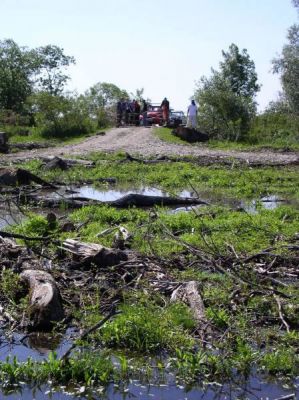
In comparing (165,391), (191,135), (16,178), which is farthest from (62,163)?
(165,391)

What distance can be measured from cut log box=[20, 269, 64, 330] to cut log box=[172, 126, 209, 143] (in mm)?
26475

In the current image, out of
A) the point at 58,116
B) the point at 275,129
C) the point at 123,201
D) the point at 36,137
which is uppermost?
the point at 58,116

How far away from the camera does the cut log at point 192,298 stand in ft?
23.2

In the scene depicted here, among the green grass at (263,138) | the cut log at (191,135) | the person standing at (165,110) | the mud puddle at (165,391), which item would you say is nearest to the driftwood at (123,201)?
the mud puddle at (165,391)

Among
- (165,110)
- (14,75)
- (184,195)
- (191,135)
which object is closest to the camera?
(184,195)

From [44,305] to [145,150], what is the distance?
22.1m

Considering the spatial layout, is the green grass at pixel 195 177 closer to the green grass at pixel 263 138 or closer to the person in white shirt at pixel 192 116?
the green grass at pixel 263 138

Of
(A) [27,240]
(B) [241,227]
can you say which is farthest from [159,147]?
(A) [27,240]

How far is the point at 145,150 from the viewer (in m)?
28.9

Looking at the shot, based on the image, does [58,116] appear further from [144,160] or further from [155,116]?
[144,160]

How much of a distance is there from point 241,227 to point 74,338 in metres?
5.58

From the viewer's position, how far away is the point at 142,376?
5949 mm

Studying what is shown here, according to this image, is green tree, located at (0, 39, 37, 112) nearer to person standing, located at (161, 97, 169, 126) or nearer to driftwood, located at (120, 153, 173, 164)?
person standing, located at (161, 97, 169, 126)

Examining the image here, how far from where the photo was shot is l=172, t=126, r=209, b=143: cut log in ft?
110
